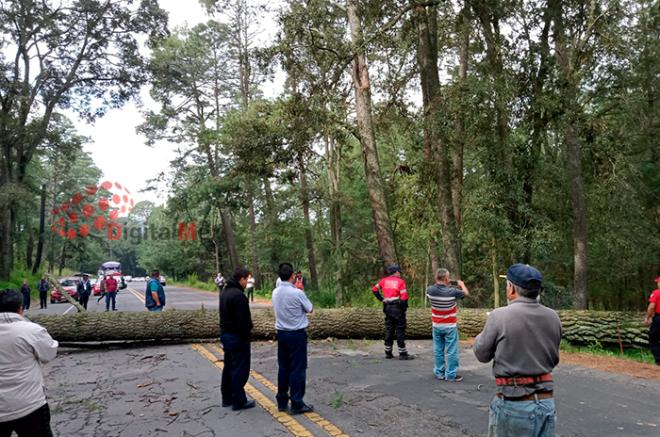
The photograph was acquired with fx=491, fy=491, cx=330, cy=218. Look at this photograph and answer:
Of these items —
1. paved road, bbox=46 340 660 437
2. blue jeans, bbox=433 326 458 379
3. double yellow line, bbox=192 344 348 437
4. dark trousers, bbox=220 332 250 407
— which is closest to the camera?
double yellow line, bbox=192 344 348 437

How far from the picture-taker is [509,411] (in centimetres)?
336

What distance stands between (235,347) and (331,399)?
1.52m

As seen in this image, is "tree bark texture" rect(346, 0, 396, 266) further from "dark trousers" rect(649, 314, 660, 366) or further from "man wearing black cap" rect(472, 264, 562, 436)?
"man wearing black cap" rect(472, 264, 562, 436)

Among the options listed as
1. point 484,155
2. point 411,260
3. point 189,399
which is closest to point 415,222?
point 484,155

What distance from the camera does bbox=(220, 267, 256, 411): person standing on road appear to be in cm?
639

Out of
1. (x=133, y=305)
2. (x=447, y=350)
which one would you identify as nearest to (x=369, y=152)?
(x=447, y=350)

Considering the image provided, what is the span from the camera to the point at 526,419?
329cm

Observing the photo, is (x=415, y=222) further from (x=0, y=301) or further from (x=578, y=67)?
(x=0, y=301)

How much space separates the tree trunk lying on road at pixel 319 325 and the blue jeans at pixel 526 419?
29.3ft

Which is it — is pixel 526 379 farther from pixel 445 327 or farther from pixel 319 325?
pixel 319 325

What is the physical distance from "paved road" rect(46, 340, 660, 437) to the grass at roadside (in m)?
2.13

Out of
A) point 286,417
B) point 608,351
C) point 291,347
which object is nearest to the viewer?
point 286,417

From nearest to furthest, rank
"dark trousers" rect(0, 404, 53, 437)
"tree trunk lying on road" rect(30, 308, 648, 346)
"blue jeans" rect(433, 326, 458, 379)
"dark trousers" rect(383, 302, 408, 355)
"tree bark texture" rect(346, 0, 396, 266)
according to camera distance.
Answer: "dark trousers" rect(0, 404, 53, 437) < "blue jeans" rect(433, 326, 458, 379) < "dark trousers" rect(383, 302, 408, 355) < "tree trunk lying on road" rect(30, 308, 648, 346) < "tree bark texture" rect(346, 0, 396, 266)

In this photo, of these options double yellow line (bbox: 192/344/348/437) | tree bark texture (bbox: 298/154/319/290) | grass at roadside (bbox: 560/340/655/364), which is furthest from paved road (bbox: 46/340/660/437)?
tree bark texture (bbox: 298/154/319/290)
